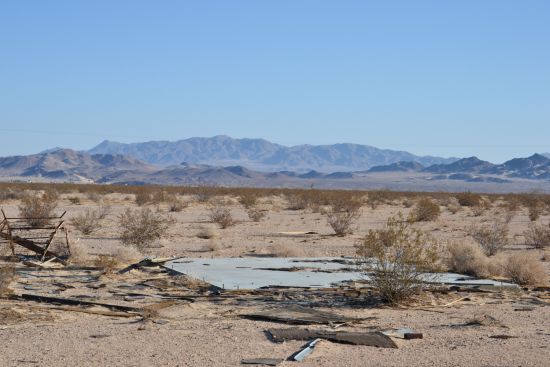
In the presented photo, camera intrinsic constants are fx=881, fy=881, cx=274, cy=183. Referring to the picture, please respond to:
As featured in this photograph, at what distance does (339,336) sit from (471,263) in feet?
30.8

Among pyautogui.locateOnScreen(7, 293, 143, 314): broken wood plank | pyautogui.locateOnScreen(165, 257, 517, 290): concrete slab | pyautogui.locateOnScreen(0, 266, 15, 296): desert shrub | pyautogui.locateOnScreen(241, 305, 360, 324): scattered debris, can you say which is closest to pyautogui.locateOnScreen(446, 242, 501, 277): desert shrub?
pyautogui.locateOnScreen(165, 257, 517, 290): concrete slab

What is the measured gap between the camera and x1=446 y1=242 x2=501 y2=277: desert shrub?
69.4ft

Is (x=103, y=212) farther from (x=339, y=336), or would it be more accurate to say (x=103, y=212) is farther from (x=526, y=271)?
(x=339, y=336)

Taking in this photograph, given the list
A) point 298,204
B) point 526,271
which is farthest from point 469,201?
point 526,271

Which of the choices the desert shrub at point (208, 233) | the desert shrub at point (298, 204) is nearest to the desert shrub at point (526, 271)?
the desert shrub at point (208, 233)

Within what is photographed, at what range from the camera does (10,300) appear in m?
15.9

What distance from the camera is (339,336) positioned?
12836 mm

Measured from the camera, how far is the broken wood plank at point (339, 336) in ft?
41.3

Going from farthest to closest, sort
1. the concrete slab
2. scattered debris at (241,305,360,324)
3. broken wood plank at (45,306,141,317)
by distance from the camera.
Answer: the concrete slab, broken wood plank at (45,306,141,317), scattered debris at (241,305,360,324)

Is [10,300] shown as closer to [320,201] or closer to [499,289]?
[499,289]

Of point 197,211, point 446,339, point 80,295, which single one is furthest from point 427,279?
point 197,211

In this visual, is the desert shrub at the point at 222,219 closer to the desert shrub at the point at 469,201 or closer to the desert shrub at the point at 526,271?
the desert shrub at the point at 526,271

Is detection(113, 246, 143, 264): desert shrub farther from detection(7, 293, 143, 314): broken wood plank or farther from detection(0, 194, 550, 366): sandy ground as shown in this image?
detection(7, 293, 143, 314): broken wood plank

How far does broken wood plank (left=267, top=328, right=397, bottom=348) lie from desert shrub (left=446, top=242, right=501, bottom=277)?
8.62 m
